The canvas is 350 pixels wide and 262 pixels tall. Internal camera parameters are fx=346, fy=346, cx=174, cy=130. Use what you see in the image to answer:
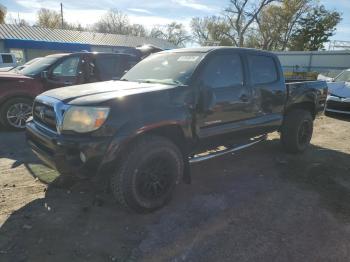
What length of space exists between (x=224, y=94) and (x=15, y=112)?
5.08m

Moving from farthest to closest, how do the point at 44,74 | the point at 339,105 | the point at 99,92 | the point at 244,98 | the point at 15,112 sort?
the point at 339,105, the point at 44,74, the point at 15,112, the point at 244,98, the point at 99,92

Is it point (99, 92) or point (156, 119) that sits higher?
point (99, 92)

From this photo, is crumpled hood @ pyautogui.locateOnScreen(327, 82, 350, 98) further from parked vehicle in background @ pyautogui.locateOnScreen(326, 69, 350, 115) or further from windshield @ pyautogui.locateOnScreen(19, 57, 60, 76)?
windshield @ pyautogui.locateOnScreen(19, 57, 60, 76)

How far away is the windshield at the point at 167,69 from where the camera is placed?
14.1 ft

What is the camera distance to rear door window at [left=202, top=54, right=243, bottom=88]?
14.3 feet

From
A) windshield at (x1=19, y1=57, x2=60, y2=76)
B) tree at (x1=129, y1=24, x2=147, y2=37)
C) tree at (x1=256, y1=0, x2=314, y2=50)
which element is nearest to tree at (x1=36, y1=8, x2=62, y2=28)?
tree at (x1=129, y1=24, x2=147, y2=37)

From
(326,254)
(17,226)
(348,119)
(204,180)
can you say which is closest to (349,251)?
(326,254)

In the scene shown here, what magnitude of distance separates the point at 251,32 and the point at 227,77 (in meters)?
46.8

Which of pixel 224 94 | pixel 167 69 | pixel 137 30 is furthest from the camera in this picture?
pixel 137 30

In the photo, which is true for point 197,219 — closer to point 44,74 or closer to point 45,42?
point 44,74

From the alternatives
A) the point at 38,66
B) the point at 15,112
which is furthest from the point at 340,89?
the point at 15,112

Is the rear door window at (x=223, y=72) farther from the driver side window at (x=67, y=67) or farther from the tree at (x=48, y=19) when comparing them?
the tree at (x=48, y=19)

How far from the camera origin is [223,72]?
15.0 ft

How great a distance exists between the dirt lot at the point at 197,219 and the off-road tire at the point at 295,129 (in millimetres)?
726
